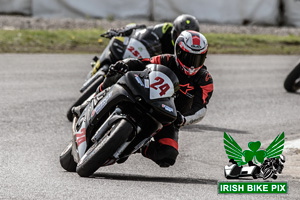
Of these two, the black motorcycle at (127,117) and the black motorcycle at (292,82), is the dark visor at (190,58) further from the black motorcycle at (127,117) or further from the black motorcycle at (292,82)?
the black motorcycle at (292,82)

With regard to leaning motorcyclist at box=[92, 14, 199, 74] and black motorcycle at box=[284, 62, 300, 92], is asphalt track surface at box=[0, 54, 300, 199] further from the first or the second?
leaning motorcyclist at box=[92, 14, 199, 74]

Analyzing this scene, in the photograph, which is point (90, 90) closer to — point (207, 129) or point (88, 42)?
point (207, 129)

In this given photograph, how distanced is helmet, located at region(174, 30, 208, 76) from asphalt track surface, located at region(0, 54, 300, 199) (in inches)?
42.2

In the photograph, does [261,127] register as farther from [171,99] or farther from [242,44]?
[242,44]

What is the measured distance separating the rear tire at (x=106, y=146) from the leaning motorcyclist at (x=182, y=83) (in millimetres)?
685

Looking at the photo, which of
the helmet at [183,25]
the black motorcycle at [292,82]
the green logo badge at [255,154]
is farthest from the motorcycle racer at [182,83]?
the black motorcycle at [292,82]

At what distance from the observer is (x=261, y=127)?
32.2 ft

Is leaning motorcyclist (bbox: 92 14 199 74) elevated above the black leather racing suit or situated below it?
below

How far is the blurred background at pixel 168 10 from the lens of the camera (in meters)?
18.4

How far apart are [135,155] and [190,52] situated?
1526 millimetres

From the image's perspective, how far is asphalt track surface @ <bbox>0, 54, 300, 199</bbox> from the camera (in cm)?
587

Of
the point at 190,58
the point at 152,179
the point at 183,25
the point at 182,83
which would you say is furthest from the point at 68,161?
the point at 183,25

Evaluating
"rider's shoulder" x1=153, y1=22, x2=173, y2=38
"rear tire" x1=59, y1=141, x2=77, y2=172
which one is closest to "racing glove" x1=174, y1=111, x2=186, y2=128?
"rear tire" x1=59, y1=141, x2=77, y2=172

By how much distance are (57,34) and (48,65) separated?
3.67 m
